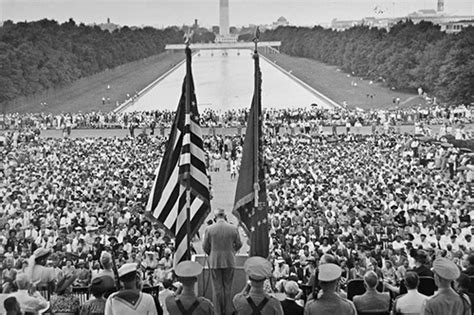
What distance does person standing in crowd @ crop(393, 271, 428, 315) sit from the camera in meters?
7.64

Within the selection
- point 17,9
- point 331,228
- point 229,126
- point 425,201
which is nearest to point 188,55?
point 331,228

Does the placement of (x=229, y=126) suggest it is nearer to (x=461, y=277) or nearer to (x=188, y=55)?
(x=188, y=55)

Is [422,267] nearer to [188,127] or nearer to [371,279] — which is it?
[371,279]

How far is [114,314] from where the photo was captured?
6898 millimetres

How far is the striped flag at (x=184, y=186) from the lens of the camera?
411 inches

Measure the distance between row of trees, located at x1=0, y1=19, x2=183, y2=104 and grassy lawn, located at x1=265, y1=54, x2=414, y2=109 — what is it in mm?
22003

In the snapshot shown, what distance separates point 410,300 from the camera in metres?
7.67

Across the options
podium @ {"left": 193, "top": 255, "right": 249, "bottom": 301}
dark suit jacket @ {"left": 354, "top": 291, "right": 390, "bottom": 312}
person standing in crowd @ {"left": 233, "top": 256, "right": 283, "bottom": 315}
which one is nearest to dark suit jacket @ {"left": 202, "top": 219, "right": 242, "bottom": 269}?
podium @ {"left": 193, "top": 255, "right": 249, "bottom": 301}

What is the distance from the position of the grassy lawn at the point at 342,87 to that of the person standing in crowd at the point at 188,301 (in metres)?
50.8

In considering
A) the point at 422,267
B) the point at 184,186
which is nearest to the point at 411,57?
the point at 184,186

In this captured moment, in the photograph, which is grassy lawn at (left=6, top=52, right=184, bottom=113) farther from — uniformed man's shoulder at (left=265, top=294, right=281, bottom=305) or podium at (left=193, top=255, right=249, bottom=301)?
uniformed man's shoulder at (left=265, top=294, right=281, bottom=305)

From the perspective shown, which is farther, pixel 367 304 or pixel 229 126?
pixel 229 126

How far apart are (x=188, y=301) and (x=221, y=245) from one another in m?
2.04

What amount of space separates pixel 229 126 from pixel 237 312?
1459 inches
